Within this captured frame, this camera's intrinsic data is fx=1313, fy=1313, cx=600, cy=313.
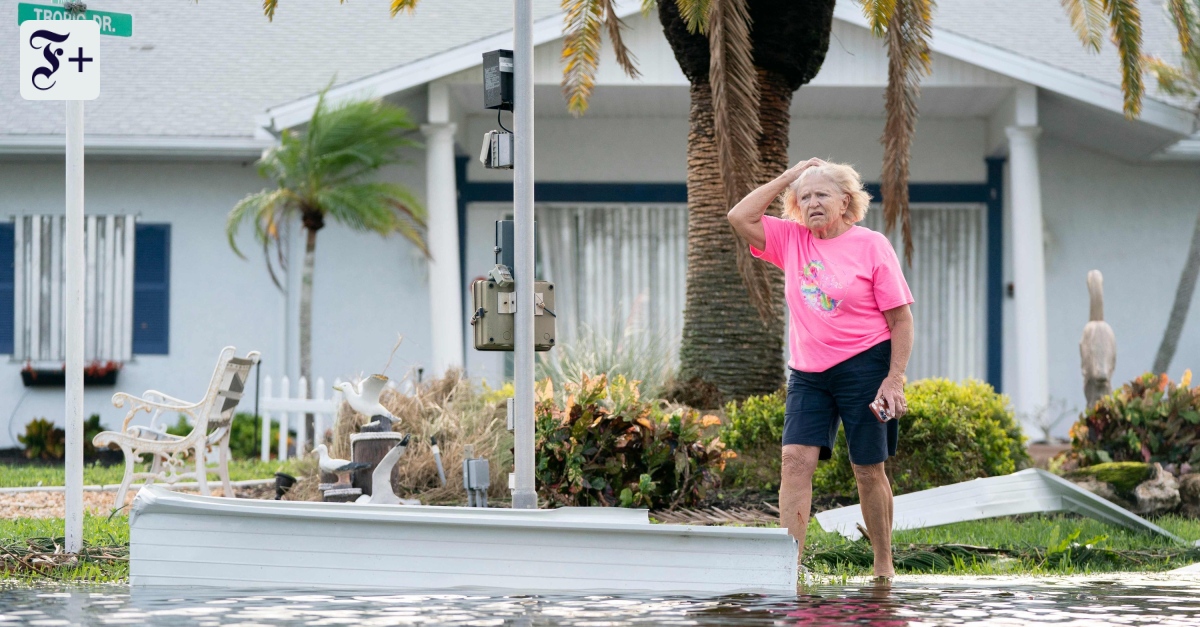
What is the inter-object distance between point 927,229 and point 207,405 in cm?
987

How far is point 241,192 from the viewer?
1502cm

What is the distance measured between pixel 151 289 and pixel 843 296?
37.7 feet

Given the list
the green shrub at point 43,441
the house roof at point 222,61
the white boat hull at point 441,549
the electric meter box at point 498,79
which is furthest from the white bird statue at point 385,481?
the green shrub at point 43,441

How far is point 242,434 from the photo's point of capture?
14.0 metres

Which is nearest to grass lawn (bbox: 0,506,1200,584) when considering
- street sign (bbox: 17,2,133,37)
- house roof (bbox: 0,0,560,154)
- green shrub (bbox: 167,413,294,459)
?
street sign (bbox: 17,2,133,37)

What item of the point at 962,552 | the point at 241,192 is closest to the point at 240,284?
the point at 241,192

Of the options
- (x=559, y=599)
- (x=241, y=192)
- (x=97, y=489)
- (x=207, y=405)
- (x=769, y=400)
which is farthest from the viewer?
(x=241, y=192)

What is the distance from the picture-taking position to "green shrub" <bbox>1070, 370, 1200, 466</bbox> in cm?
877

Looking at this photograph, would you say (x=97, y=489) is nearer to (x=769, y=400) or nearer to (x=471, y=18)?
(x=769, y=400)

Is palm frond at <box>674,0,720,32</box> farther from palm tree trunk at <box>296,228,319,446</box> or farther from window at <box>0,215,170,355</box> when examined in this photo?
window at <box>0,215,170,355</box>

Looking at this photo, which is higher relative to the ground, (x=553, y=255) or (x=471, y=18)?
(x=471, y=18)

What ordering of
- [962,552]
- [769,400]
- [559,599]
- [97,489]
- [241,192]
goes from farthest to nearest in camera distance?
[241,192], [97,489], [769,400], [962,552], [559,599]

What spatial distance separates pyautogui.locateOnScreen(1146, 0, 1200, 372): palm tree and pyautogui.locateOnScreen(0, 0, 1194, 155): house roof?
1.05 ft

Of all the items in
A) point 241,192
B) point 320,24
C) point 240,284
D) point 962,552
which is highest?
point 320,24
